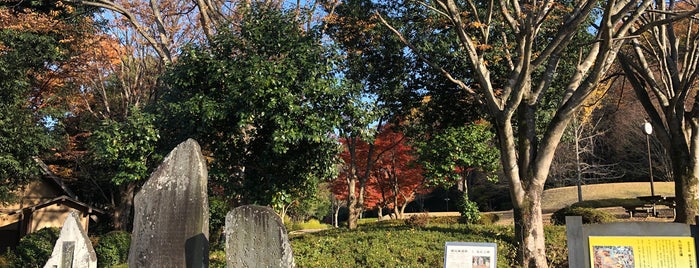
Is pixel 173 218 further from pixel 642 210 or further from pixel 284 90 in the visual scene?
pixel 642 210

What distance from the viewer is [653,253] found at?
16.7ft

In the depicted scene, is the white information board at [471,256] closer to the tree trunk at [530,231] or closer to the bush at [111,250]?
the tree trunk at [530,231]

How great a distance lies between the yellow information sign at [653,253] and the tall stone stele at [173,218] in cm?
432

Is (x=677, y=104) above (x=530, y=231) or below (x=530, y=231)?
above

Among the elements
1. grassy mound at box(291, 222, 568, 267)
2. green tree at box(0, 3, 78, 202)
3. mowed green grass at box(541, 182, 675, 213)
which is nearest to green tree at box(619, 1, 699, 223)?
grassy mound at box(291, 222, 568, 267)

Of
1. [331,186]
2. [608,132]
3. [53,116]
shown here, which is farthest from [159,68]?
[608,132]

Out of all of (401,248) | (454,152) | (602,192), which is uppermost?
(454,152)

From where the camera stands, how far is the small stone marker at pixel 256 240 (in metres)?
5.02

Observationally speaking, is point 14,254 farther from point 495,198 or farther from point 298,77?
point 495,198

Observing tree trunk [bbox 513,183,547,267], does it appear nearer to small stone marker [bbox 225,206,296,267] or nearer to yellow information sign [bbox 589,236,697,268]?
yellow information sign [bbox 589,236,697,268]

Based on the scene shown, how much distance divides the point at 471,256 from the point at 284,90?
4901 millimetres

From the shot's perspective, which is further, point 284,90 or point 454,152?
point 454,152

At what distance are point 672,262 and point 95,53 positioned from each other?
19.6 metres

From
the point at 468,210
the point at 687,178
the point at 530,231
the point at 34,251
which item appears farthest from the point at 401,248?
the point at 34,251
